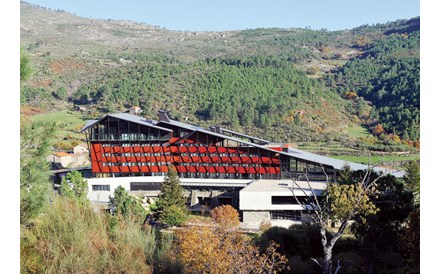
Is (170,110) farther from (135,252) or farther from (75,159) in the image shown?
(135,252)

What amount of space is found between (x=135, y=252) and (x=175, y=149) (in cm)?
1882

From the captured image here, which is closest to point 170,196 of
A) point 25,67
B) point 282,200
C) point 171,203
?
point 171,203

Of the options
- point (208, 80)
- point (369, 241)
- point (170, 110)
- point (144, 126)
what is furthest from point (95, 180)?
point (208, 80)

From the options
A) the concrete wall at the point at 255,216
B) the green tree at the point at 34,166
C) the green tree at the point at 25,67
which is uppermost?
the green tree at the point at 25,67

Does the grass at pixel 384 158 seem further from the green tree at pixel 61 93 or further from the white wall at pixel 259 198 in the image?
the green tree at pixel 61 93

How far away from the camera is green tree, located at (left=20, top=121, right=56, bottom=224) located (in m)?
8.57

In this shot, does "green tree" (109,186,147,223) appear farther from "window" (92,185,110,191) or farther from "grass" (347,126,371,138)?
"grass" (347,126,371,138)

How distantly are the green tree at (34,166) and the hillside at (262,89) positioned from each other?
43.7 m

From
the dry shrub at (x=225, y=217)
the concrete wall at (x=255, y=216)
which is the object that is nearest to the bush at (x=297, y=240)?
the dry shrub at (x=225, y=217)

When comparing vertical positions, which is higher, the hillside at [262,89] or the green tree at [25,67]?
the hillside at [262,89]

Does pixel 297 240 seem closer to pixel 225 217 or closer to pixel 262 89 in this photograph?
pixel 225 217

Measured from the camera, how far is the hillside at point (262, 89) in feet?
214

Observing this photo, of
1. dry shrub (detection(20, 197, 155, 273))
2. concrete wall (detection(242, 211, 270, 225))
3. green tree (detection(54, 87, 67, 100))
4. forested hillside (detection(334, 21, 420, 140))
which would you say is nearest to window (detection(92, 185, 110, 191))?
concrete wall (detection(242, 211, 270, 225))

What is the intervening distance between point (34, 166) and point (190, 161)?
23.1 meters
